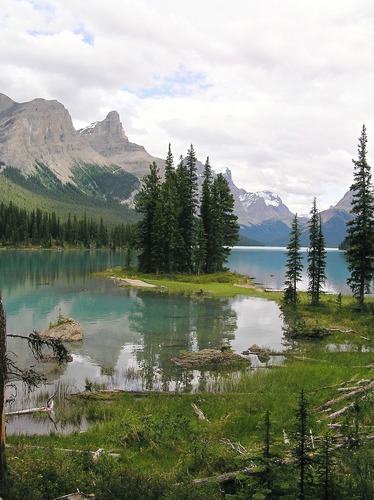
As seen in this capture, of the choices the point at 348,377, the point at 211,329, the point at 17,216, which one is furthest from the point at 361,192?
the point at 17,216

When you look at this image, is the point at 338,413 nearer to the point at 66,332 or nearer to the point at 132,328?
the point at 66,332

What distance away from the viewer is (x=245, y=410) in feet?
58.1

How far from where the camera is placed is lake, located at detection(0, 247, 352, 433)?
24281mm

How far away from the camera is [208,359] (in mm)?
27141

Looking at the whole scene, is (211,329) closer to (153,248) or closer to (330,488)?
(330,488)

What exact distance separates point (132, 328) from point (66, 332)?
22.2 ft

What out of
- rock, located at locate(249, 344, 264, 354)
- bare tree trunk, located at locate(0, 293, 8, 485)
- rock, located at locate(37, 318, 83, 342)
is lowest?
rock, located at locate(249, 344, 264, 354)

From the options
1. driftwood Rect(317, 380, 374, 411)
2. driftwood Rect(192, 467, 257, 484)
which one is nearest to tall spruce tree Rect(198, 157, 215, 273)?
driftwood Rect(317, 380, 374, 411)

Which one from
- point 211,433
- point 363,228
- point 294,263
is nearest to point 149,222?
point 294,263

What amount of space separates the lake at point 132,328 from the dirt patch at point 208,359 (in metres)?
0.71

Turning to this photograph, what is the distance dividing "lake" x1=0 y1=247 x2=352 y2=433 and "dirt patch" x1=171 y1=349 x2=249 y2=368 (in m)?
0.71

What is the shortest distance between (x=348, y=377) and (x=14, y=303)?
126ft

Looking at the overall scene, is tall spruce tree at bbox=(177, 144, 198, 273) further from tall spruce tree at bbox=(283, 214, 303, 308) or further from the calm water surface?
tall spruce tree at bbox=(283, 214, 303, 308)

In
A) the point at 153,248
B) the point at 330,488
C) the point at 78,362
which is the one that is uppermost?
the point at 153,248
